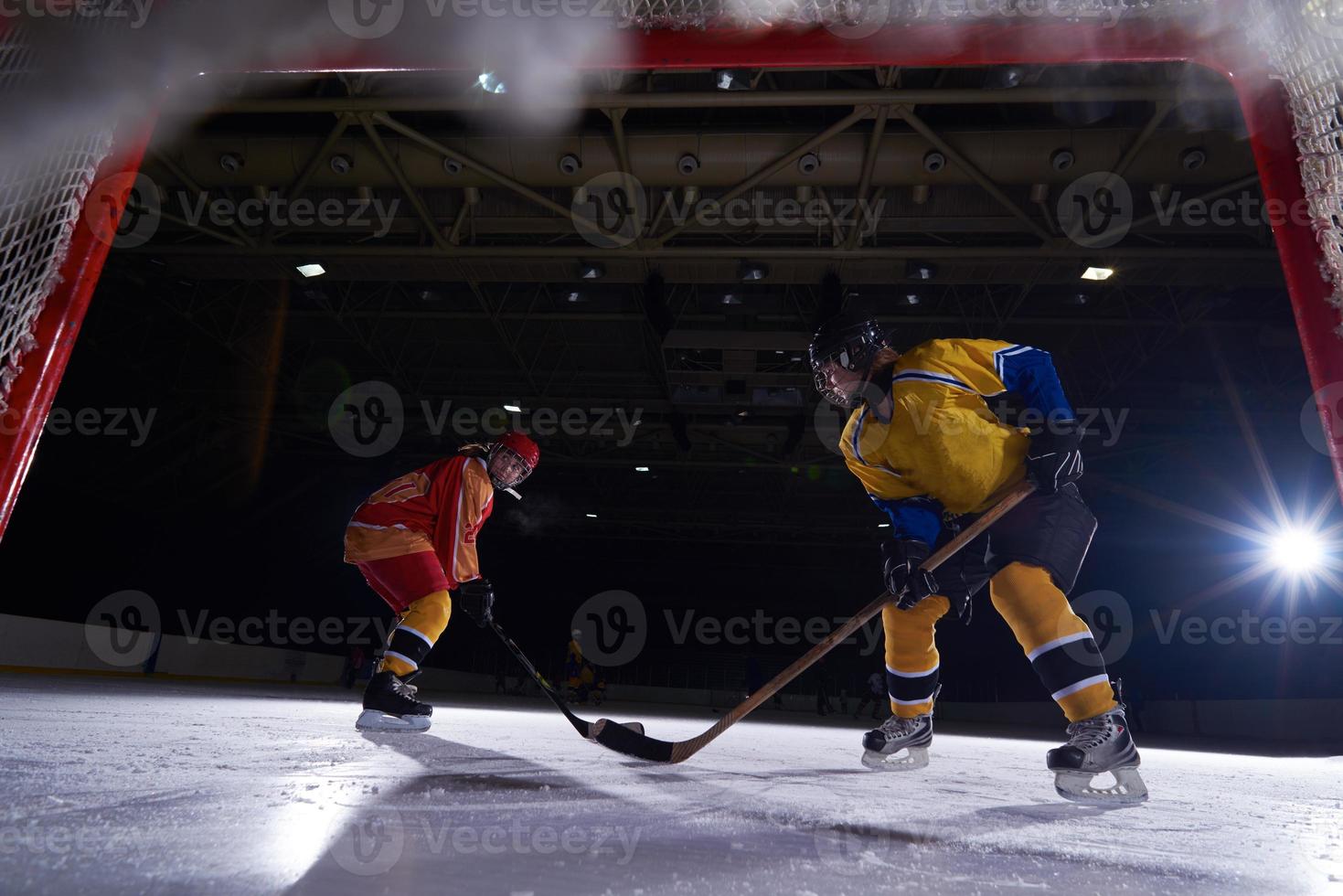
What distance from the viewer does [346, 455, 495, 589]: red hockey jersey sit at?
3051 mm

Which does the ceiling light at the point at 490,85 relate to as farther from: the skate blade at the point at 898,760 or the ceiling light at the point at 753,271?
the skate blade at the point at 898,760

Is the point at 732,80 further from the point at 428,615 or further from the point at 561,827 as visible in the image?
the point at 561,827

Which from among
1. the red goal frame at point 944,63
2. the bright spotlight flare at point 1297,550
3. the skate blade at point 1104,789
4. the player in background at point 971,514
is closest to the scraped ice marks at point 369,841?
the red goal frame at point 944,63

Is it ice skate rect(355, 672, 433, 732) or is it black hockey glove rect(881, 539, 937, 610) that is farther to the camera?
ice skate rect(355, 672, 433, 732)

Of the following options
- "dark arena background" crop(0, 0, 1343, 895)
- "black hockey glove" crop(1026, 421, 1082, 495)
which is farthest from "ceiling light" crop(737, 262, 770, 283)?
"black hockey glove" crop(1026, 421, 1082, 495)

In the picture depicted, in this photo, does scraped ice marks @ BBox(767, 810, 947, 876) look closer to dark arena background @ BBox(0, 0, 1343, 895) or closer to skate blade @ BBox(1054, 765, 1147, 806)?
dark arena background @ BBox(0, 0, 1343, 895)

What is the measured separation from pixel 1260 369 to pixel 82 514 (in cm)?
1924

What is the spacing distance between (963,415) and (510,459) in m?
1.92

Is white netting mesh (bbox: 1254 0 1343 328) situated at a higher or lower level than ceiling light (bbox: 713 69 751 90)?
lower

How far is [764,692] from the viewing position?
2.44 m

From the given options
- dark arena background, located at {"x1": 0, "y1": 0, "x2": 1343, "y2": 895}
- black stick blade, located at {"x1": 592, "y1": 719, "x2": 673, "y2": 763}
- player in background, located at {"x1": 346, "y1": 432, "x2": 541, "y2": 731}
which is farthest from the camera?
player in background, located at {"x1": 346, "y1": 432, "x2": 541, "y2": 731}

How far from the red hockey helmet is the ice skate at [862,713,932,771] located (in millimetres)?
1767

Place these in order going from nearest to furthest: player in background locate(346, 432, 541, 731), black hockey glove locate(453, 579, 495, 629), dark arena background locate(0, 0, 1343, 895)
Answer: dark arena background locate(0, 0, 1343, 895) → player in background locate(346, 432, 541, 731) → black hockey glove locate(453, 579, 495, 629)

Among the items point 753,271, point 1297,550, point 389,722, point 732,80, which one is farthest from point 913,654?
point 1297,550
